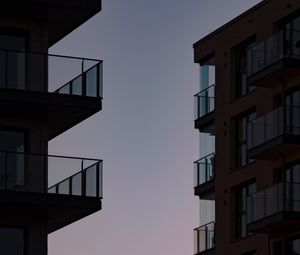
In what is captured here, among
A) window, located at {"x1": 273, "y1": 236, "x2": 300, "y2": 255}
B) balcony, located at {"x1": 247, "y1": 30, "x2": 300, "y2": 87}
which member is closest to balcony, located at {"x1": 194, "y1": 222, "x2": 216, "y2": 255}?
window, located at {"x1": 273, "y1": 236, "x2": 300, "y2": 255}

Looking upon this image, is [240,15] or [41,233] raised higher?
[240,15]

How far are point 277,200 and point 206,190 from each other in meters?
9.21

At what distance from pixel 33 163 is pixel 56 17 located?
163 inches

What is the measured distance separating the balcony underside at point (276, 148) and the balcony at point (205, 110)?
23.6 ft

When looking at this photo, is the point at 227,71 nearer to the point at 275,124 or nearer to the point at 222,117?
the point at 222,117

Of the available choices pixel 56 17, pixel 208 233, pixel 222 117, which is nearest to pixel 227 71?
pixel 222 117

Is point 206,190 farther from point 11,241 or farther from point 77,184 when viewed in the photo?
point 11,241

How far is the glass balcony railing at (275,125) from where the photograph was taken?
61875 mm

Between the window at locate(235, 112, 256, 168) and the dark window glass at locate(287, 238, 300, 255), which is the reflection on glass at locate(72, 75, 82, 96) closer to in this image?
the dark window glass at locate(287, 238, 300, 255)

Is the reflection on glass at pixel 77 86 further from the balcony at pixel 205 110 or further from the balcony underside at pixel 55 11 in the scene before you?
the balcony at pixel 205 110

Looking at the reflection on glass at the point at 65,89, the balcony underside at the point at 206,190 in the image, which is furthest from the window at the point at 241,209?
the reflection on glass at the point at 65,89

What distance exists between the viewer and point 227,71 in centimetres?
6944

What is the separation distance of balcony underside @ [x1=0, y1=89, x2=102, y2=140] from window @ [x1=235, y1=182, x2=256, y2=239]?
18295 millimetres

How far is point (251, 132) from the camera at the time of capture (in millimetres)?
64312
